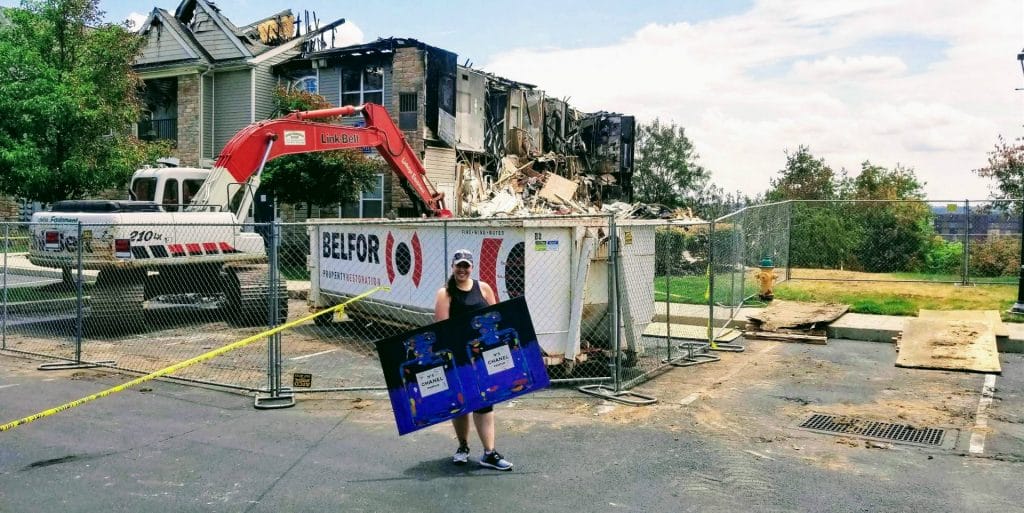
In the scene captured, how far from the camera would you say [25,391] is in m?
8.58

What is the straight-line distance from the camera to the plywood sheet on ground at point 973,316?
1163 centimetres

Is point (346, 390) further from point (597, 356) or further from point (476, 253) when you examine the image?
point (597, 356)

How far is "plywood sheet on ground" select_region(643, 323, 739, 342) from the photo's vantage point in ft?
38.9

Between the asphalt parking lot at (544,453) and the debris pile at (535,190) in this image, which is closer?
the asphalt parking lot at (544,453)

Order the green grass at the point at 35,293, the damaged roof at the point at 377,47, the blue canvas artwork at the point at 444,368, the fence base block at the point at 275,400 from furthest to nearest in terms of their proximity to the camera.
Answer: the damaged roof at the point at 377,47 → the green grass at the point at 35,293 → the fence base block at the point at 275,400 → the blue canvas artwork at the point at 444,368

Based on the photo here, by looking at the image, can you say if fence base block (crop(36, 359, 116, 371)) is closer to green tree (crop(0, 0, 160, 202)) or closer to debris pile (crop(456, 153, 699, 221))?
green tree (crop(0, 0, 160, 202))

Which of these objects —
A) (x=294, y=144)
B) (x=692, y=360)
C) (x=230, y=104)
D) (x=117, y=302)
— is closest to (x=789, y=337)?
(x=692, y=360)

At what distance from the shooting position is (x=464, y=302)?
5980 mm

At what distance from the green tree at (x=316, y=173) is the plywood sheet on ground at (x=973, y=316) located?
14.4 meters

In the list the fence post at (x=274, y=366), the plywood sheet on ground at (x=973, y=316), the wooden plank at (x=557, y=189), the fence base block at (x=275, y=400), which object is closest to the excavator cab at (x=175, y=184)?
the fence post at (x=274, y=366)

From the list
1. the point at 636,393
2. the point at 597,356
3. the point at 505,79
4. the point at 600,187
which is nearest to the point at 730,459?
the point at 636,393

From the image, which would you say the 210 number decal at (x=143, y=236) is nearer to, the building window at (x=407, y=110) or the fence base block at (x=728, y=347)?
the fence base block at (x=728, y=347)

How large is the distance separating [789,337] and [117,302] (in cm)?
1049

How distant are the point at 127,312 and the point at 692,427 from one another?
963 cm
